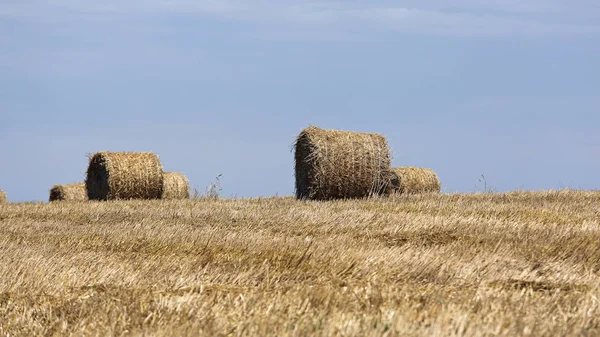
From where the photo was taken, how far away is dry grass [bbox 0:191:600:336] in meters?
3.37

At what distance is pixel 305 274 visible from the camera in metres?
5.29

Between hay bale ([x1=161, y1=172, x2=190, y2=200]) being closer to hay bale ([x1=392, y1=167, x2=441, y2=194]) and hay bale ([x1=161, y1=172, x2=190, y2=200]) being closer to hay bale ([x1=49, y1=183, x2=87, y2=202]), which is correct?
hay bale ([x1=49, y1=183, x2=87, y2=202])

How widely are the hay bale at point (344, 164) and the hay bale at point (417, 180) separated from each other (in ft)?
15.3

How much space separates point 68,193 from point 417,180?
32.5 feet

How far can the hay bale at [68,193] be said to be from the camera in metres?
23.3

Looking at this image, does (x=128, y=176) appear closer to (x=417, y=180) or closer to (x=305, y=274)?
(x=417, y=180)

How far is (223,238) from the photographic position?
759 centimetres

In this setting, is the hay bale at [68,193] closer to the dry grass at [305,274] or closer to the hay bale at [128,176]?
the hay bale at [128,176]

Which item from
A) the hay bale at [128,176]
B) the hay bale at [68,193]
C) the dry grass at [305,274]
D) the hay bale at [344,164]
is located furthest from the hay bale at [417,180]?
the dry grass at [305,274]

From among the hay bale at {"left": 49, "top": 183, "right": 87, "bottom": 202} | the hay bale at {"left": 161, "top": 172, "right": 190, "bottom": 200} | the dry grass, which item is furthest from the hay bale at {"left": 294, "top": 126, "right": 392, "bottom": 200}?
the hay bale at {"left": 49, "top": 183, "right": 87, "bottom": 202}

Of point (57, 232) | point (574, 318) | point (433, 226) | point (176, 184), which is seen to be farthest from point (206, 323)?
point (176, 184)

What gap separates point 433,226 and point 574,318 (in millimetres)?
5244

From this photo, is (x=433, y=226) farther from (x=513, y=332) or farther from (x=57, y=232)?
(x=513, y=332)

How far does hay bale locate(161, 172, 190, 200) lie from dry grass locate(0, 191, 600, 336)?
9.72 meters
